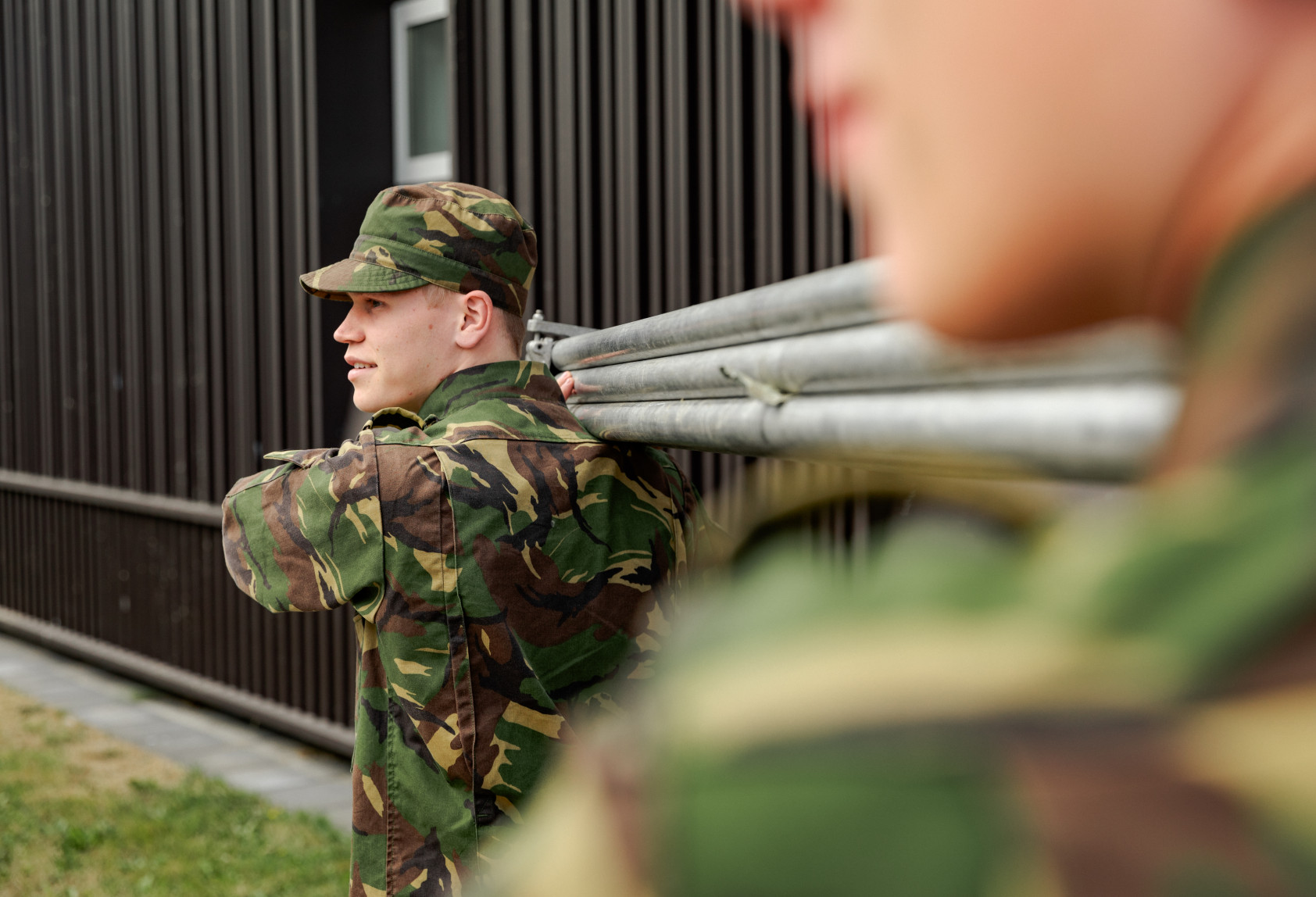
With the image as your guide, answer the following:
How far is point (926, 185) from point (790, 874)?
0.21 m

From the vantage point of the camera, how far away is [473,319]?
7.78 ft

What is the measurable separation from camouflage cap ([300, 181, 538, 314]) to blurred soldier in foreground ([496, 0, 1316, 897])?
2015 mm

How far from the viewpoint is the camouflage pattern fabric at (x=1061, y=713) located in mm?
273

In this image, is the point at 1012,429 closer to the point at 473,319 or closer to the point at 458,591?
the point at 458,591

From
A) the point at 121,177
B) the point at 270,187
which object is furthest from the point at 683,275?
the point at 121,177

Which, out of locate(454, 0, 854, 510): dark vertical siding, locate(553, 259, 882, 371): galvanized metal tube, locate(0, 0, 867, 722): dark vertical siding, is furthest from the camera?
locate(0, 0, 867, 722): dark vertical siding

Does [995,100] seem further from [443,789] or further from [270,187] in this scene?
[270,187]

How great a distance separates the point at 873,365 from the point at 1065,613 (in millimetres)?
688

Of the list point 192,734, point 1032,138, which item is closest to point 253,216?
point 192,734

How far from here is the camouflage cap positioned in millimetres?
2314

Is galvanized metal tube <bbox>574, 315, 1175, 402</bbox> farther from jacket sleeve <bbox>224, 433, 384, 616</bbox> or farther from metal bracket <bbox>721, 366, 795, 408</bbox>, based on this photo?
jacket sleeve <bbox>224, 433, 384, 616</bbox>

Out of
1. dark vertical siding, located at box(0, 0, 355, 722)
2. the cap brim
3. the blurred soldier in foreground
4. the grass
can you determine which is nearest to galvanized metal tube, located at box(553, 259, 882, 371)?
the blurred soldier in foreground

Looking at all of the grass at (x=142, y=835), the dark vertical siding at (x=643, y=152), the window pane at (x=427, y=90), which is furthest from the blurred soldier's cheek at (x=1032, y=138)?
the window pane at (x=427, y=90)

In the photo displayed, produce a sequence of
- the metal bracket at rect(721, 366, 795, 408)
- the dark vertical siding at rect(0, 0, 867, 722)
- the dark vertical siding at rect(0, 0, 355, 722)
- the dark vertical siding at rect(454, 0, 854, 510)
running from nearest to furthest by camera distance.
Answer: the metal bracket at rect(721, 366, 795, 408) → the dark vertical siding at rect(454, 0, 854, 510) → the dark vertical siding at rect(0, 0, 867, 722) → the dark vertical siding at rect(0, 0, 355, 722)
